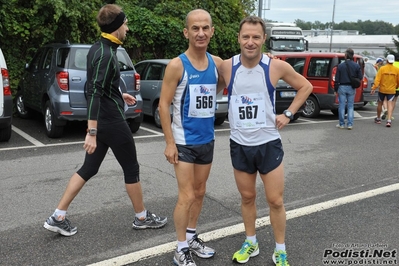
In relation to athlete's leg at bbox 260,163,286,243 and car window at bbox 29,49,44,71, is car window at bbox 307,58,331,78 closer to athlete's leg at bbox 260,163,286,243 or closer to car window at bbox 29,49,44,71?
car window at bbox 29,49,44,71

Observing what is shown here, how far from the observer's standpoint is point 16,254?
11.9ft

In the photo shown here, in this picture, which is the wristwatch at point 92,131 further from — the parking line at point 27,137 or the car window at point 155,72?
the car window at point 155,72

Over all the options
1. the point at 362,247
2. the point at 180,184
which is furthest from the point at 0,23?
the point at 362,247

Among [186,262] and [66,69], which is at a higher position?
[66,69]

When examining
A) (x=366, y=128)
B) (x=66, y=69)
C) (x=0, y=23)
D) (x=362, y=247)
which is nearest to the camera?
(x=362, y=247)

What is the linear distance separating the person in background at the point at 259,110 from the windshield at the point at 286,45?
21356 mm

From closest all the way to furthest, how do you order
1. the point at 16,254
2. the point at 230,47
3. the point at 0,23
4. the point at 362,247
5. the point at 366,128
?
the point at 16,254 < the point at 362,247 < the point at 0,23 < the point at 366,128 < the point at 230,47

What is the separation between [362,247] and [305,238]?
48 centimetres

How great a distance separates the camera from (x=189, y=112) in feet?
11.0

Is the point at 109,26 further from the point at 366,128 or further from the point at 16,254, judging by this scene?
the point at 366,128

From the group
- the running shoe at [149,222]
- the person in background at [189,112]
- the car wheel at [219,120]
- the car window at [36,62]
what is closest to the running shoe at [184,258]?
the person in background at [189,112]

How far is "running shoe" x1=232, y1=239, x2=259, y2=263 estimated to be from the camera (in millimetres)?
3529

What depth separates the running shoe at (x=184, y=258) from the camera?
339 cm

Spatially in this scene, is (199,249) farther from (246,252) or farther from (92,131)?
(92,131)
